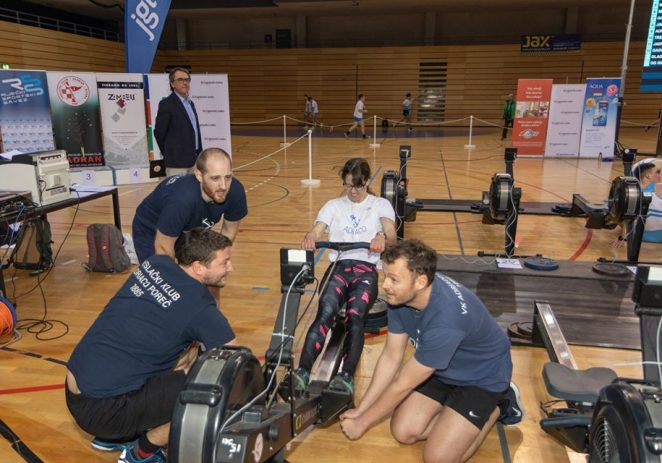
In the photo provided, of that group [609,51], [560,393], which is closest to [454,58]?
[609,51]

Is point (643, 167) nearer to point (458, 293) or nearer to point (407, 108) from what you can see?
point (458, 293)

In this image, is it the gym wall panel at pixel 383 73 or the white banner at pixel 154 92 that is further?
the gym wall panel at pixel 383 73

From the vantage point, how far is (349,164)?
11.4 feet

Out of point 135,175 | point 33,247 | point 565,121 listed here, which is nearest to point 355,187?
point 33,247

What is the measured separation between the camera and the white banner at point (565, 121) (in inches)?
474

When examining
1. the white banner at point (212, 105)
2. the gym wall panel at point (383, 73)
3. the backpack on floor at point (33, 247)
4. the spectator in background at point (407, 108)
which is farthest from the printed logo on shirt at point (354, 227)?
the gym wall panel at point (383, 73)

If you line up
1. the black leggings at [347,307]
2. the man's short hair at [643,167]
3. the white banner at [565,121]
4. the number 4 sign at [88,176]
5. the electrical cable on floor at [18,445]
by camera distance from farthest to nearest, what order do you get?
the white banner at [565,121] < the number 4 sign at [88,176] < the man's short hair at [643,167] < the black leggings at [347,307] < the electrical cable on floor at [18,445]

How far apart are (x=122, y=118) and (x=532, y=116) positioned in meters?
9.17

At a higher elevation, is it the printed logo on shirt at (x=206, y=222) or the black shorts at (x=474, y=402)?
the printed logo on shirt at (x=206, y=222)

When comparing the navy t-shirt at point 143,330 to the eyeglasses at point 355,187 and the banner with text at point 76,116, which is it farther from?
the banner with text at point 76,116

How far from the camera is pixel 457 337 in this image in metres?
2.23

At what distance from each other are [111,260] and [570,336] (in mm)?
4091

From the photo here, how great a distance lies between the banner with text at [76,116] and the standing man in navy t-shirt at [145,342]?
7.41 meters

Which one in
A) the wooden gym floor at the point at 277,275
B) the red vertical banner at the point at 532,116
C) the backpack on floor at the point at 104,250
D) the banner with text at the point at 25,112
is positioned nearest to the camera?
the wooden gym floor at the point at 277,275
